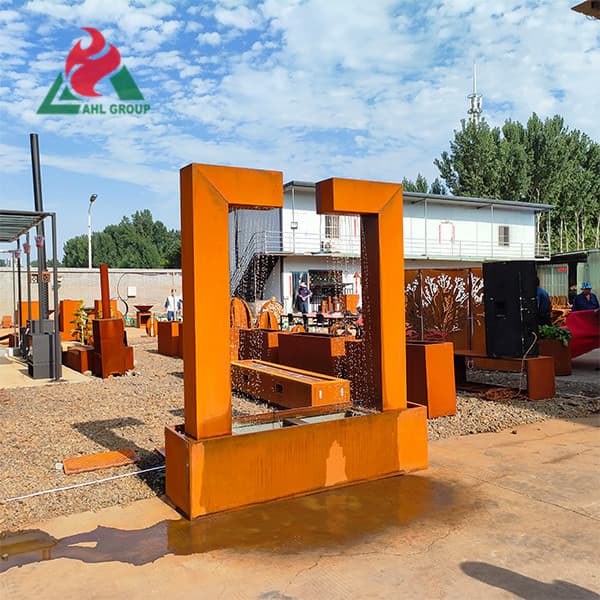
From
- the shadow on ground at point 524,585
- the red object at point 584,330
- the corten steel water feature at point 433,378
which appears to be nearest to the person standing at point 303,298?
the red object at point 584,330

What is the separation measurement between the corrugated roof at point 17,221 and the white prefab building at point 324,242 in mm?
13385

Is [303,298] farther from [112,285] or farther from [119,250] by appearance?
[119,250]

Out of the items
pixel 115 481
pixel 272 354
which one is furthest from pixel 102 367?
pixel 115 481

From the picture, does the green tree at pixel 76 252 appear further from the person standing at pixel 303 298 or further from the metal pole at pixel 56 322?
the metal pole at pixel 56 322

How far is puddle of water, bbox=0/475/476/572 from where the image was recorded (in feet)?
12.9

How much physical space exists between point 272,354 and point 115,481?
20.7 feet

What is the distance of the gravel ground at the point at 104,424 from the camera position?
16.5 feet

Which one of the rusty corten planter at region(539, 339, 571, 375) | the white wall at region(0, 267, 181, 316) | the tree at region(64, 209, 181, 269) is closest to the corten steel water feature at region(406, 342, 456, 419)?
the rusty corten planter at region(539, 339, 571, 375)

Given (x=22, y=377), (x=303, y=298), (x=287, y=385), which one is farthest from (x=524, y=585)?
(x=303, y=298)

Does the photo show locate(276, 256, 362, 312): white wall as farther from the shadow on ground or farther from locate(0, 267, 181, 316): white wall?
the shadow on ground

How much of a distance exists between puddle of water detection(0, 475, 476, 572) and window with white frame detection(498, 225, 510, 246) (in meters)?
34.9

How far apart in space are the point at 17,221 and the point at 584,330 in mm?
11293

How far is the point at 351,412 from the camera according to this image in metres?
5.86

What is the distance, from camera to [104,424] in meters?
7.65
